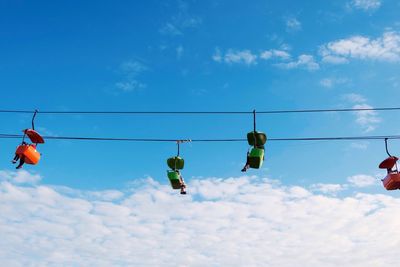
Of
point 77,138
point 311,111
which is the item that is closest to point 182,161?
point 77,138

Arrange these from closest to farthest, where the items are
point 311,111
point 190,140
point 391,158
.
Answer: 1. point 391,158
2. point 190,140
3. point 311,111

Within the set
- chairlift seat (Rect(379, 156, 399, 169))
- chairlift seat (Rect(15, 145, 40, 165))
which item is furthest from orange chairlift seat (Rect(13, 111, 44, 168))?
chairlift seat (Rect(379, 156, 399, 169))

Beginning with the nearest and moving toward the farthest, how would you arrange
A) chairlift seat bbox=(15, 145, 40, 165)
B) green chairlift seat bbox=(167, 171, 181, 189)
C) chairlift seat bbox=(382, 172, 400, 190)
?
chairlift seat bbox=(382, 172, 400, 190) < chairlift seat bbox=(15, 145, 40, 165) < green chairlift seat bbox=(167, 171, 181, 189)

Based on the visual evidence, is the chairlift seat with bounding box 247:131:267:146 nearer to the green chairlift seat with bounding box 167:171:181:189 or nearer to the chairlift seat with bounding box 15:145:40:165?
the green chairlift seat with bounding box 167:171:181:189

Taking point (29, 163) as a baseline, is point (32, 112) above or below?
above

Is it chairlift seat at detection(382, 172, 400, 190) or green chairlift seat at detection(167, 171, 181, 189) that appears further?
green chairlift seat at detection(167, 171, 181, 189)

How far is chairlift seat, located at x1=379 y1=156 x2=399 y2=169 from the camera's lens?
832 centimetres

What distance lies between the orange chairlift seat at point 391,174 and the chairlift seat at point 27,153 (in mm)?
6940

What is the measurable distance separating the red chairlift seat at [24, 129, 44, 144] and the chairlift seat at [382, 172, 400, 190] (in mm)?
6926

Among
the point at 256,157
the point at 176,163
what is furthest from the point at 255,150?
the point at 176,163

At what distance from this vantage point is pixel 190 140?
29.4 ft

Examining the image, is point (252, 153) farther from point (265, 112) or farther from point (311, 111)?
point (311, 111)

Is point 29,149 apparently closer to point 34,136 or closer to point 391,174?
point 34,136

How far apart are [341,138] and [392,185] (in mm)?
1375
